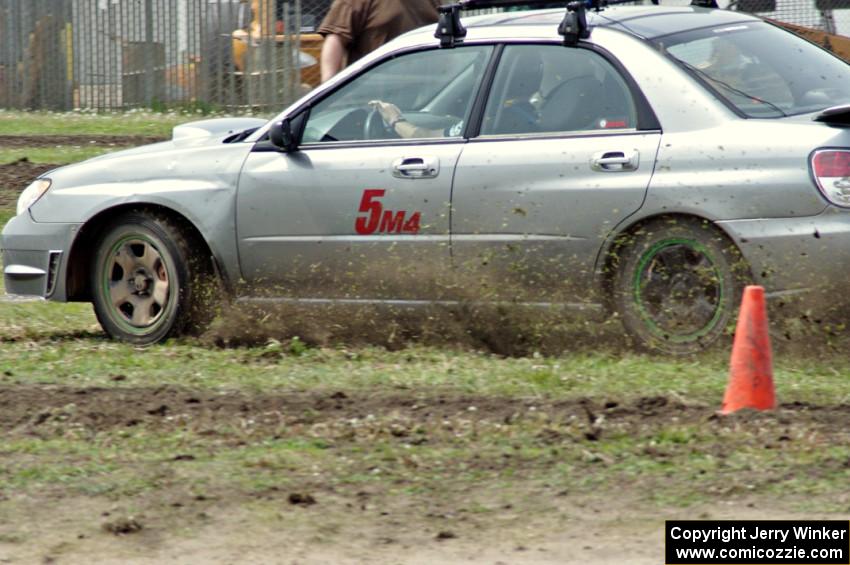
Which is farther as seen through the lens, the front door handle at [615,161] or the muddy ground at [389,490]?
the front door handle at [615,161]

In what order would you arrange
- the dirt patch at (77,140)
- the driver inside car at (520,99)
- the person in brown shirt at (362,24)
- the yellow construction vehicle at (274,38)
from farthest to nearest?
1. the yellow construction vehicle at (274,38)
2. the dirt patch at (77,140)
3. the person in brown shirt at (362,24)
4. the driver inside car at (520,99)

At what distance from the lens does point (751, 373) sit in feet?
19.2

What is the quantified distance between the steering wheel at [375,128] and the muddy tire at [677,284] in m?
1.39

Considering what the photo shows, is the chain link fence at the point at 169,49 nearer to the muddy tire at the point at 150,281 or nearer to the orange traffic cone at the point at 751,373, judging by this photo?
the muddy tire at the point at 150,281

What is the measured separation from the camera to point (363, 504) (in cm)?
503

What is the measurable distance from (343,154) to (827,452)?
314 centimetres

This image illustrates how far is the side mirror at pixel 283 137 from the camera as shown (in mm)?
7578

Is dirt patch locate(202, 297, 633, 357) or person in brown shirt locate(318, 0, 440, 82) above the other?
person in brown shirt locate(318, 0, 440, 82)

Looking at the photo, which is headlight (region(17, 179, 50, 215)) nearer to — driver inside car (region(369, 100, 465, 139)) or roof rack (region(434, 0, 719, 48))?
driver inside car (region(369, 100, 465, 139))

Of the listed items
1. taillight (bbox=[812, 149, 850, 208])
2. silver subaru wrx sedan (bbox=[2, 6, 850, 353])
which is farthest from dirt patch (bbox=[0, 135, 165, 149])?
taillight (bbox=[812, 149, 850, 208])

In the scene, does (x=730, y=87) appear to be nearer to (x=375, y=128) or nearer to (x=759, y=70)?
(x=759, y=70)

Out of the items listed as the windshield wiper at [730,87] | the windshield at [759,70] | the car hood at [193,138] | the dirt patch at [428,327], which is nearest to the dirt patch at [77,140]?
the car hood at [193,138]

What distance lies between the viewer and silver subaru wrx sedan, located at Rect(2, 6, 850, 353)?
6.65m

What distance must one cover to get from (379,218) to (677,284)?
4.99 ft
